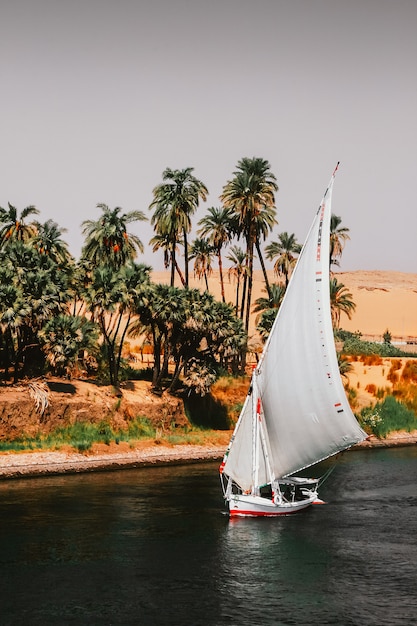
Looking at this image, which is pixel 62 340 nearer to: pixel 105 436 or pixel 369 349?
pixel 105 436

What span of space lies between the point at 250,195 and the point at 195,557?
5158cm

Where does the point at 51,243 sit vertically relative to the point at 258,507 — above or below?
above

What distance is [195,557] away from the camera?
40.6m

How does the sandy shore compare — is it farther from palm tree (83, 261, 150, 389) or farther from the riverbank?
palm tree (83, 261, 150, 389)

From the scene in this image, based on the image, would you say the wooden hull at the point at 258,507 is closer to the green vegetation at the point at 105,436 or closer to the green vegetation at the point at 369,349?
the green vegetation at the point at 105,436

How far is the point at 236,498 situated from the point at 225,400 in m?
31.1

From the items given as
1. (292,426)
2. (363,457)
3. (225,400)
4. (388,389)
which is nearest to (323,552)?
(292,426)

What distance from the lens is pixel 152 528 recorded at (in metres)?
45.6

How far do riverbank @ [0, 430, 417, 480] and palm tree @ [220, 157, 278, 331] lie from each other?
19.9 meters

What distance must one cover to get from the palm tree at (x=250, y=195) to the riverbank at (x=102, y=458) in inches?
785

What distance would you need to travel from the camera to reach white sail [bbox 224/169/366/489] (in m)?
47.2

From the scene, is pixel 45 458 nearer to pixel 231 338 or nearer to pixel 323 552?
pixel 231 338

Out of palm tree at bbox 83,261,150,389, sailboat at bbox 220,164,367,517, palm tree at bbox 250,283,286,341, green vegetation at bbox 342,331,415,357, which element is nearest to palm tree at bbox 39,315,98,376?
palm tree at bbox 83,261,150,389

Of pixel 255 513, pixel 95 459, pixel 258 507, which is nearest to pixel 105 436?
pixel 95 459
